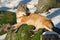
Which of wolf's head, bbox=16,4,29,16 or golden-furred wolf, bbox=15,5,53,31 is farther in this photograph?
wolf's head, bbox=16,4,29,16

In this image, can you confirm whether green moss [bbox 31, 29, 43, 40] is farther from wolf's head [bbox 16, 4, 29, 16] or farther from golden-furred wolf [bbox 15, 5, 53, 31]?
wolf's head [bbox 16, 4, 29, 16]

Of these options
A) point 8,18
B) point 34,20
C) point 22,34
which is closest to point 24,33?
point 22,34

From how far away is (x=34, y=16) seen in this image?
27.3ft

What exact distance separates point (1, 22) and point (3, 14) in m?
0.94

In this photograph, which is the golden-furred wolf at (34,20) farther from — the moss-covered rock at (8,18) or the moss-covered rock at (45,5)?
the moss-covered rock at (45,5)

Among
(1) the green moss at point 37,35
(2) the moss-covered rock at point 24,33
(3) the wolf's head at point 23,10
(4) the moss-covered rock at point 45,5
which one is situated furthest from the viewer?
(4) the moss-covered rock at point 45,5

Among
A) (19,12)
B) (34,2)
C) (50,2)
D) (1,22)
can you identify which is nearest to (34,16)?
(19,12)

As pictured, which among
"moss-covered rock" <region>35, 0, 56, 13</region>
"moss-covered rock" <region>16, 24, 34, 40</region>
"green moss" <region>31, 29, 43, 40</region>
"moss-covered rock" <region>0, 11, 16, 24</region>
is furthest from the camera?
"moss-covered rock" <region>35, 0, 56, 13</region>

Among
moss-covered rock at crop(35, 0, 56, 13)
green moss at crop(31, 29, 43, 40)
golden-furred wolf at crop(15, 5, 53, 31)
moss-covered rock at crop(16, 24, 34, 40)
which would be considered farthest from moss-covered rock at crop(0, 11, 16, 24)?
green moss at crop(31, 29, 43, 40)

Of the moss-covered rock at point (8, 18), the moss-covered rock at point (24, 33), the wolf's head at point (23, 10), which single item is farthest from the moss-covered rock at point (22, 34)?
the moss-covered rock at point (8, 18)

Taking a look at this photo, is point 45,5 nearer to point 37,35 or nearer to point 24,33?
point 24,33

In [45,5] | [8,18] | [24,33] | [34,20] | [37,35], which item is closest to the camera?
[37,35]

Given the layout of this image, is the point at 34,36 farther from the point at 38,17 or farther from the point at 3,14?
the point at 3,14

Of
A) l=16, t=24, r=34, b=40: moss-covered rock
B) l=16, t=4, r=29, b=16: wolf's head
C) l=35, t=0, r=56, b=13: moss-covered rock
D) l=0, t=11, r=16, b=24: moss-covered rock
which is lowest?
l=0, t=11, r=16, b=24: moss-covered rock
